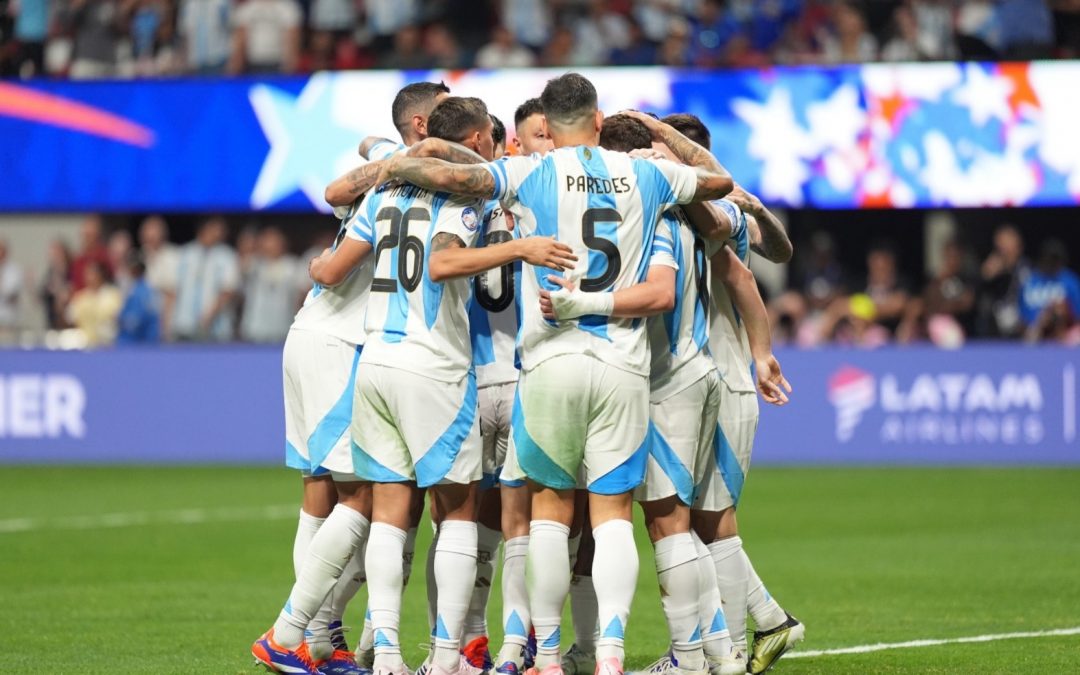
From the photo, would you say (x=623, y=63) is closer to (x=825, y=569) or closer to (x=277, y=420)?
(x=277, y=420)

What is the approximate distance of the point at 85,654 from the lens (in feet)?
25.1

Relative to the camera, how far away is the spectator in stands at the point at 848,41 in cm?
1883

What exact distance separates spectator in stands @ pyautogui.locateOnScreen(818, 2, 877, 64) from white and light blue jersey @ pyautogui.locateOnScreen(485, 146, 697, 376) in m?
12.9

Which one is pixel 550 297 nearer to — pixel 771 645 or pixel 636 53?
pixel 771 645

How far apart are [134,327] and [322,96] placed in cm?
345

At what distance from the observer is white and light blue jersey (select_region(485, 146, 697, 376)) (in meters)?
6.39

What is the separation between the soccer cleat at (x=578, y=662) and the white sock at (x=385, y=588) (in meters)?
0.88

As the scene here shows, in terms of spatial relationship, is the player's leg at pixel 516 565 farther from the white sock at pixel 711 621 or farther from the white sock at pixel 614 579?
the white sock at pixel 711 621

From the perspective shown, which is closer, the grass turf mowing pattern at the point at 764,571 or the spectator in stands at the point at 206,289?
the grass turf mowing pattern at the point at 764,571

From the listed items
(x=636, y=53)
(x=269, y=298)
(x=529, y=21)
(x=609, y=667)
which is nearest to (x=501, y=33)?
(x=529, y=21)

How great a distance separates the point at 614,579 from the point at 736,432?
114cm

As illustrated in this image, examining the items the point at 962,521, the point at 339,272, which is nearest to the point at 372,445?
the point at 339,272

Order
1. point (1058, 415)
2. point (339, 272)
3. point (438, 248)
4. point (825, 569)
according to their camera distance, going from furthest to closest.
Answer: point (1058, 415)
point (825, 569)
point (339, 272)
point (438, 248)

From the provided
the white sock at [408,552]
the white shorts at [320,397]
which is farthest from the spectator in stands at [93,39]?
the white sock at [408,552]
